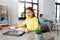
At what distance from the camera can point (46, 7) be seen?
2.14m

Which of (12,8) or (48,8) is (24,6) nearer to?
(12,8)

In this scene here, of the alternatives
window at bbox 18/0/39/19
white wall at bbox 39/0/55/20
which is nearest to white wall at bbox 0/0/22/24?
window at bbox 18/0/39/19

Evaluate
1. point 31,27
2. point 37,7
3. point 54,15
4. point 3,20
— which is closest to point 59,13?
point 54,15

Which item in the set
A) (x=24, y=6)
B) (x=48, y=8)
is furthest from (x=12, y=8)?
(x=48, y=8)

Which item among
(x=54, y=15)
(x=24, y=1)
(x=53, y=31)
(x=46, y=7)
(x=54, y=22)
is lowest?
(x=53, y=31)

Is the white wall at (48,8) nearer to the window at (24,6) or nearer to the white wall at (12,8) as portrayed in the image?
the window at (24,6)

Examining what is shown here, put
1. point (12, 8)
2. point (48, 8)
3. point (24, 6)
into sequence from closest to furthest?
Answer: point (48, 8), point (24, 6), point (12, 8)

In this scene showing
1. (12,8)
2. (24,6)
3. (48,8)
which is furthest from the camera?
(12,8)

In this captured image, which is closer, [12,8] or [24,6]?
[24,6]

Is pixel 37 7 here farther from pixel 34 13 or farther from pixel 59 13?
pixel 59 13

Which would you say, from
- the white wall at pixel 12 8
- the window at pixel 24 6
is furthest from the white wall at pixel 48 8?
the white wall at pixel 12 8

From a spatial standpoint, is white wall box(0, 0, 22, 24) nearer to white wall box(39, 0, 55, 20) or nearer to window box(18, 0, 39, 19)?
window box(18, 0, 39, 19)

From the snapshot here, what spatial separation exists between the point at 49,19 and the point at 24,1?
2.97 feet

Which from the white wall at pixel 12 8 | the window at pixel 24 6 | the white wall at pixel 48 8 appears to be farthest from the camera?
the white wall at pixel 12 8
